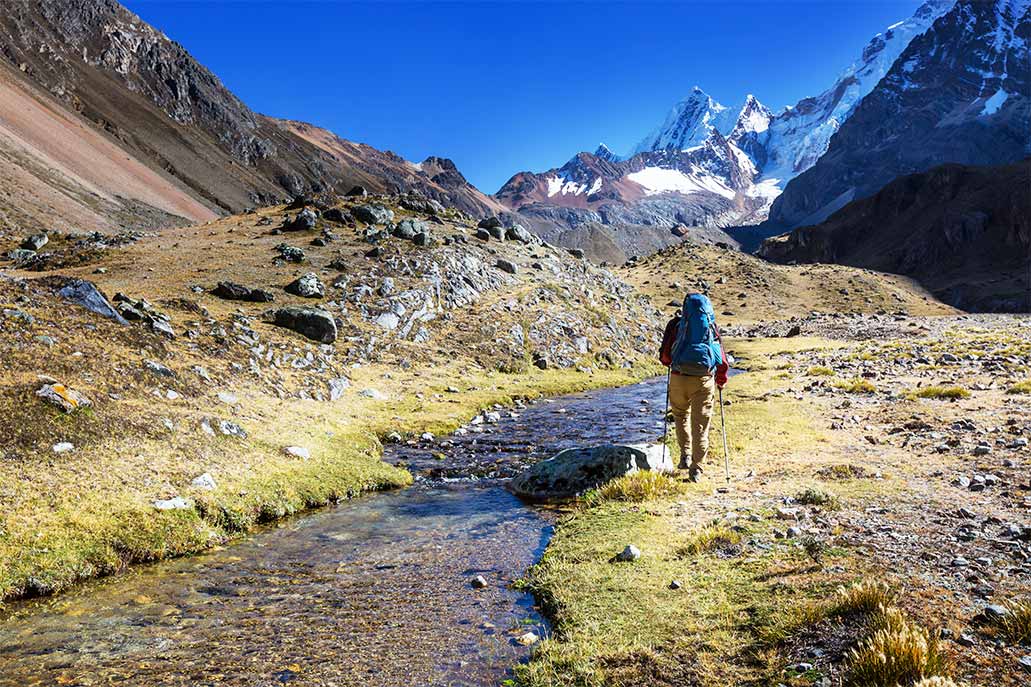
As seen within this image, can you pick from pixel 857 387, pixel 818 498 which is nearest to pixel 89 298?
pixel 818 498

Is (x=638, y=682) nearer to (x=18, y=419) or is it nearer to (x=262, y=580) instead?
(x=262, y=580)

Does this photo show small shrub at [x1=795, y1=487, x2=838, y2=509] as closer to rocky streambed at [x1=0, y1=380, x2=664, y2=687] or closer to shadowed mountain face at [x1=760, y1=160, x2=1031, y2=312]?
rocky streambed at [x1=0, y1=380, x2=664, y2=687]

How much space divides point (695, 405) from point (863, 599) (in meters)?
8.06

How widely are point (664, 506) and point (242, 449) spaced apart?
37.7 ft

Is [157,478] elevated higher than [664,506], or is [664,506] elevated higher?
[157,478]

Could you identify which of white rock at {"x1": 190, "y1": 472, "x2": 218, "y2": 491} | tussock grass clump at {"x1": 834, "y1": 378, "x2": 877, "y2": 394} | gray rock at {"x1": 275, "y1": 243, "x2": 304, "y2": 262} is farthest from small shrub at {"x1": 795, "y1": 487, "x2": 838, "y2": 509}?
gray rock at {"x1": 275, "y1": 243, "x2": 304, "y2": 262}

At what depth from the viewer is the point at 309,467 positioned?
52.4 ft

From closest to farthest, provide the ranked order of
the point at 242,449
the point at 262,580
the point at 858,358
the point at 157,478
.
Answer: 1. the point at 262,580
2. the point at 157,478
3. the point at 242,449
4. the point at 858,358

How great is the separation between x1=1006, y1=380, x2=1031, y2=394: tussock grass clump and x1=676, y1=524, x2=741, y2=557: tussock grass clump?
18685mm

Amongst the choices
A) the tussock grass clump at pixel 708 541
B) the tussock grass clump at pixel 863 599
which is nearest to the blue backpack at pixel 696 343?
the tussock grass clump at pixel 708 541

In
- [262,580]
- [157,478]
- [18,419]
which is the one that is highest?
[18,419]

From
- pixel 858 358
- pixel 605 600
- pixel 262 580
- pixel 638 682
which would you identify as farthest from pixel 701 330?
pixel 858 358

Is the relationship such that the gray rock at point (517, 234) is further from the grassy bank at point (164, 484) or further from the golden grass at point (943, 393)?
the golden grass at point (943, 393)

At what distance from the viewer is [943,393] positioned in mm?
21766
